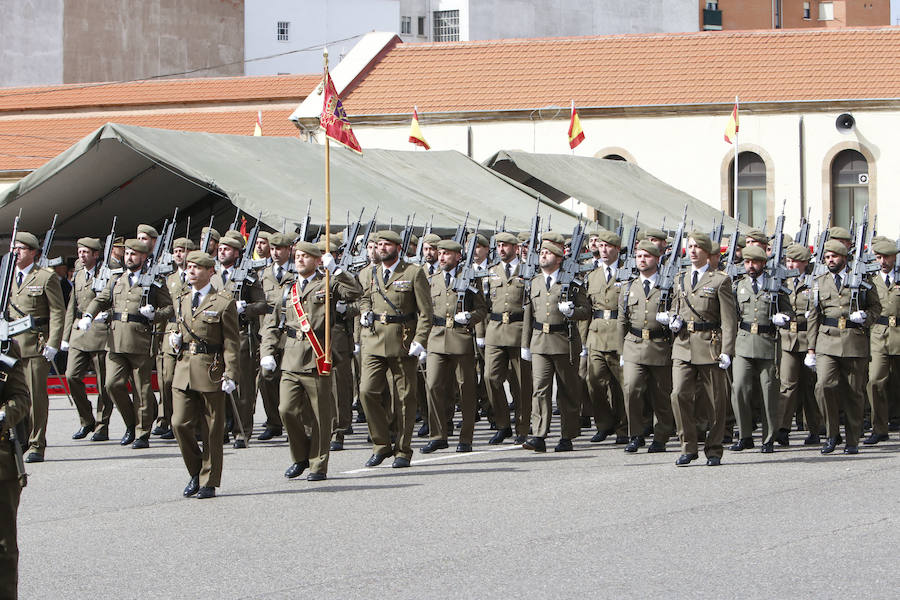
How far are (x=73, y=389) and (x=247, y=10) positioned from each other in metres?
47.6

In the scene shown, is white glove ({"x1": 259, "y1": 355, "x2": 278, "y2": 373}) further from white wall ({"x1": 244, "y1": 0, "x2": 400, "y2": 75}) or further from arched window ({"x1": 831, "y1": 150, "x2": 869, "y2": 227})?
white wall ({"x1": 244, "y1": 0, "x2": 400, "y2": 75})

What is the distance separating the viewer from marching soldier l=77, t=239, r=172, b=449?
13.7 m

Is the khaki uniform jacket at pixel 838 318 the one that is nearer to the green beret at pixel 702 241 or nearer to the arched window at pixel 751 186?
the green beret at pixel 702 241

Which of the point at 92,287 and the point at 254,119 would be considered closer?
the point at 92,287

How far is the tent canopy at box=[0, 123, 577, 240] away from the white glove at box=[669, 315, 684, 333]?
7.37 m

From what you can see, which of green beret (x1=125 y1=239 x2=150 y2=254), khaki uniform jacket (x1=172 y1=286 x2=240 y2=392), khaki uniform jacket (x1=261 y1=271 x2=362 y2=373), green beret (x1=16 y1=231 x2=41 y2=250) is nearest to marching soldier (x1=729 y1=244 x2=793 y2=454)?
khaki uniform jacket (x1=261 y1=271 x2=362 y2=373)

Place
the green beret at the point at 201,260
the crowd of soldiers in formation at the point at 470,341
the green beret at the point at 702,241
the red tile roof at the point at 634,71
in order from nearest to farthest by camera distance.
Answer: the green beret at the point at 201,260 < the crowd of soldiers in formation at the point at 470,341 < the green beret at the point at 702,241 < the red tile roof at the point at 634,71

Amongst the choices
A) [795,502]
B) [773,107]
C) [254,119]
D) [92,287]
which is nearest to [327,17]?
[254,119]

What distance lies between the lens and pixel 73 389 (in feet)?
46.8

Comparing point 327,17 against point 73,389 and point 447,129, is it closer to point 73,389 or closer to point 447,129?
point 447,129

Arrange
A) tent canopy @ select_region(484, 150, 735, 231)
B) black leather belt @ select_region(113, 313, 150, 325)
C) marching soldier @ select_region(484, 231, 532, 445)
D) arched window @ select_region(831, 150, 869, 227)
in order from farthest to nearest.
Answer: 1. arched window @ select_region(831, 150, 869, 227)
2. tent canopy @ select_region(484, 150, 735, 231)
3. black leather belt @ select_region(113, 313, 150, 325)
4. marching soldier @ select_region(484, 231, 532, 445)

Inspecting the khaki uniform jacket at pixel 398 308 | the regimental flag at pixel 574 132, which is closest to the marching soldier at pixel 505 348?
the khaki uniform jacket at pixel 398 308

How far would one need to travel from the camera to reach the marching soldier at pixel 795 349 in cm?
1332

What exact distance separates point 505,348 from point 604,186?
13369mm
